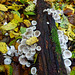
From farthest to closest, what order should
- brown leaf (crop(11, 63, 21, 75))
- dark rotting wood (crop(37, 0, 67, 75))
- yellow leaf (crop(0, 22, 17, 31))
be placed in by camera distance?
yellow leaf (crop(0, 22, 17, 31)), brown leaf (crop(11, 63, 21, 75)), dark rotting wood (crop(37, 0, 67, 75))

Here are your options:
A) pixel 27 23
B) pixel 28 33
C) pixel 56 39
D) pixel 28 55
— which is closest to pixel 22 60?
pixel 28 55

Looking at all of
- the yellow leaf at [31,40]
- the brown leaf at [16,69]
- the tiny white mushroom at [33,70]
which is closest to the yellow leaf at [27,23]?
the yellow leaf at [31,40]

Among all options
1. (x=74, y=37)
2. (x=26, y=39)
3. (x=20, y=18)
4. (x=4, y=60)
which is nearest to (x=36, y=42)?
(x=26, y=39)

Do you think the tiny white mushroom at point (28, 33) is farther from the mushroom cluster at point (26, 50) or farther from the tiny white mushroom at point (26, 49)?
the tiny white mushroom at point (26, 49)

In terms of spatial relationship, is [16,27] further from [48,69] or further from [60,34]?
[48,69]

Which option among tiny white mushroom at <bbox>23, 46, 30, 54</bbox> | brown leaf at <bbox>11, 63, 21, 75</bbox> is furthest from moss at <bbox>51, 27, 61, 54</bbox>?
brown leaf at <bbox>11, 63, 21, 75</bbox>

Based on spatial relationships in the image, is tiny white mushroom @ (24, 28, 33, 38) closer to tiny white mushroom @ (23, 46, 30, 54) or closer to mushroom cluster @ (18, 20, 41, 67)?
mushroom cluster @ (18, 20, 41, 67)

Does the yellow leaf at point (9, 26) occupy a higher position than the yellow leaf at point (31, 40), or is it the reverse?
the yellow leaf at point (9, 26)

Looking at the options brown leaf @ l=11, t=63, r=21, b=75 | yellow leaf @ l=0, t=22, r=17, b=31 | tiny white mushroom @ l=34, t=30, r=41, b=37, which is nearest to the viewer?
brown leaf @ l=11, t=63, r=21, b=75

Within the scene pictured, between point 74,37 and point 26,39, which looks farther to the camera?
point 74,37

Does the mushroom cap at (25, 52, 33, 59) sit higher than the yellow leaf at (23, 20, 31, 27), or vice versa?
the yellow leaf at (23, 20, 31, 27)

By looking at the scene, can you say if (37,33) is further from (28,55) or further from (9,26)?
(9,26)
